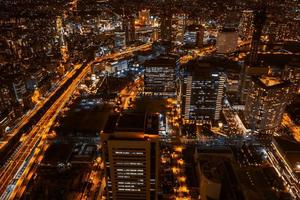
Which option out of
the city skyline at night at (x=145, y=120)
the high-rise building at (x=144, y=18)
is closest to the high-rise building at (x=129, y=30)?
the city skyline at night at (x=145, y=120)

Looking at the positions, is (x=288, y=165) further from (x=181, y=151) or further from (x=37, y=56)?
(x=37, y=56)

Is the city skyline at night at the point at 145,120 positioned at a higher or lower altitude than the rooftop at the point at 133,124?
lower

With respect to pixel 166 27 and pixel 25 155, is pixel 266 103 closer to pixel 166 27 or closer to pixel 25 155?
pixel 25 155

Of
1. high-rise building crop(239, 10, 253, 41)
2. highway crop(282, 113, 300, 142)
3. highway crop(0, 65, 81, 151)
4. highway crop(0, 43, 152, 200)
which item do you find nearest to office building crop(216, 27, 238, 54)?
high-rise building crop(239, 10, 253, 41)

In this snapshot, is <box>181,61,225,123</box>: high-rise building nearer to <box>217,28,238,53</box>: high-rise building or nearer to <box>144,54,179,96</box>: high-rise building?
<box>144,54,179,96</box>: high-rise building

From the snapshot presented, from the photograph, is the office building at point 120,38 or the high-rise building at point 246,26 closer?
the office building at point 120,38

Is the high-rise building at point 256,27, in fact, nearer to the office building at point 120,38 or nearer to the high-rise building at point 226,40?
the high-rise building at point 226,40

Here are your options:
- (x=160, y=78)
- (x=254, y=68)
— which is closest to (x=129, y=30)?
(x=160, y=78)

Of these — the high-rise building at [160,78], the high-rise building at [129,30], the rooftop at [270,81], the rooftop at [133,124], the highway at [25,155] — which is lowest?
the highway at [25,155]
